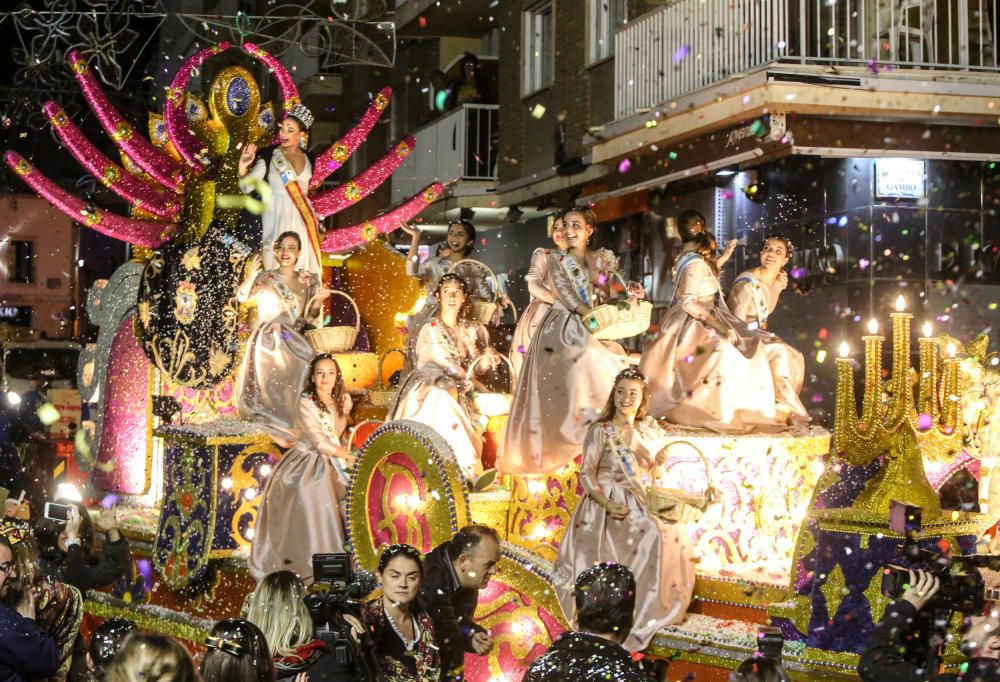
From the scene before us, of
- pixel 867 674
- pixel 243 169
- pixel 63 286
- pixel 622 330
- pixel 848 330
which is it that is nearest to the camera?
pixel 867 674

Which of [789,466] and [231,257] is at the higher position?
[231,257]

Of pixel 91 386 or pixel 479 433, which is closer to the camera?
pixel 479 433

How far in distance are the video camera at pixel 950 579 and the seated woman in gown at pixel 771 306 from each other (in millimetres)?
3022

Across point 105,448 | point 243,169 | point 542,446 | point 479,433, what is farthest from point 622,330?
point 105,448

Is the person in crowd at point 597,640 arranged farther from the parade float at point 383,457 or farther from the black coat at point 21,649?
the black coat at point 21,649

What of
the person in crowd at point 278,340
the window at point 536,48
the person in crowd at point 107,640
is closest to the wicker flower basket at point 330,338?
the person in crowd at point 278,340

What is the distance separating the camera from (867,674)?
4.05 meters

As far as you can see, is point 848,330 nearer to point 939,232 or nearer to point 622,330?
point 939,232

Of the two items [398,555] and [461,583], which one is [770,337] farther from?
[398,555]

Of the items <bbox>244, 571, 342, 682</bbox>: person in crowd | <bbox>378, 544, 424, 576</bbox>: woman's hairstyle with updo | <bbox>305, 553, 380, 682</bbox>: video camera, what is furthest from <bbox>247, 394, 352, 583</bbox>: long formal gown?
<bbox>244, 571, 342, 682</bbox>: person in crowd

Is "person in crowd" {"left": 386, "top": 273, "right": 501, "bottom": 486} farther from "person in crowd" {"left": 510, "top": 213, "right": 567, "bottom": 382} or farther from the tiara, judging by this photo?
the tiara

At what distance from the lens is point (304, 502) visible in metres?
8.49

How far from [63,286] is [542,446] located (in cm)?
2527

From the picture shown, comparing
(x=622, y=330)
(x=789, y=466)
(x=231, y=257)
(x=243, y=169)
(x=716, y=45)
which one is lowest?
(x=789, y=466)
